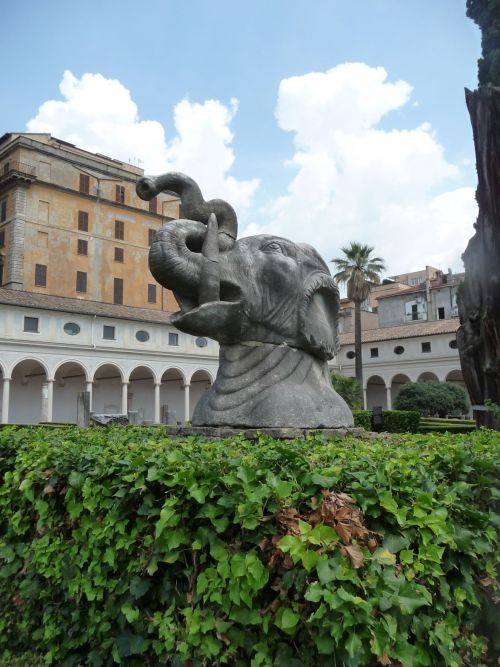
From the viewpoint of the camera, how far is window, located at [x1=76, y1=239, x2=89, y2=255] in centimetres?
5388

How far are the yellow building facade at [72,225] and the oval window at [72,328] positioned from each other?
11.4m

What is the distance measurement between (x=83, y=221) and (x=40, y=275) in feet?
24.2

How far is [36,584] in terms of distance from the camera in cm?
386

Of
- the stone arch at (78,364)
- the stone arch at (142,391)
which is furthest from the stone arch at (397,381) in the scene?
the stone arch at (78,364)

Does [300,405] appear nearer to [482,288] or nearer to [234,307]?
[234,307]

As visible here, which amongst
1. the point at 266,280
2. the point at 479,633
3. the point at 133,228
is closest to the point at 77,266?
the point at 133,228

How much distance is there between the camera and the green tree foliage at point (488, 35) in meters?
7.58

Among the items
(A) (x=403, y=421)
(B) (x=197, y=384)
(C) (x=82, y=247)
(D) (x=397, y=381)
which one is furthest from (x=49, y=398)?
(D) (x=397, y=381)

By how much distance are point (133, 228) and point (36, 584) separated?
5697 centimetres

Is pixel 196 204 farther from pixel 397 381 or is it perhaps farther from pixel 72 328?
pixel 397 381

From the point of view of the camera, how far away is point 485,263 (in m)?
5.60

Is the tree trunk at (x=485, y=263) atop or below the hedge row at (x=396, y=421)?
atop

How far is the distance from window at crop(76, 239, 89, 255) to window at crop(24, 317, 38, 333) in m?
16.5

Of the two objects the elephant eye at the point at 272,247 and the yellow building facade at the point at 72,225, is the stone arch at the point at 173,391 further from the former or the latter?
the elephant eye at the point at 272,247
